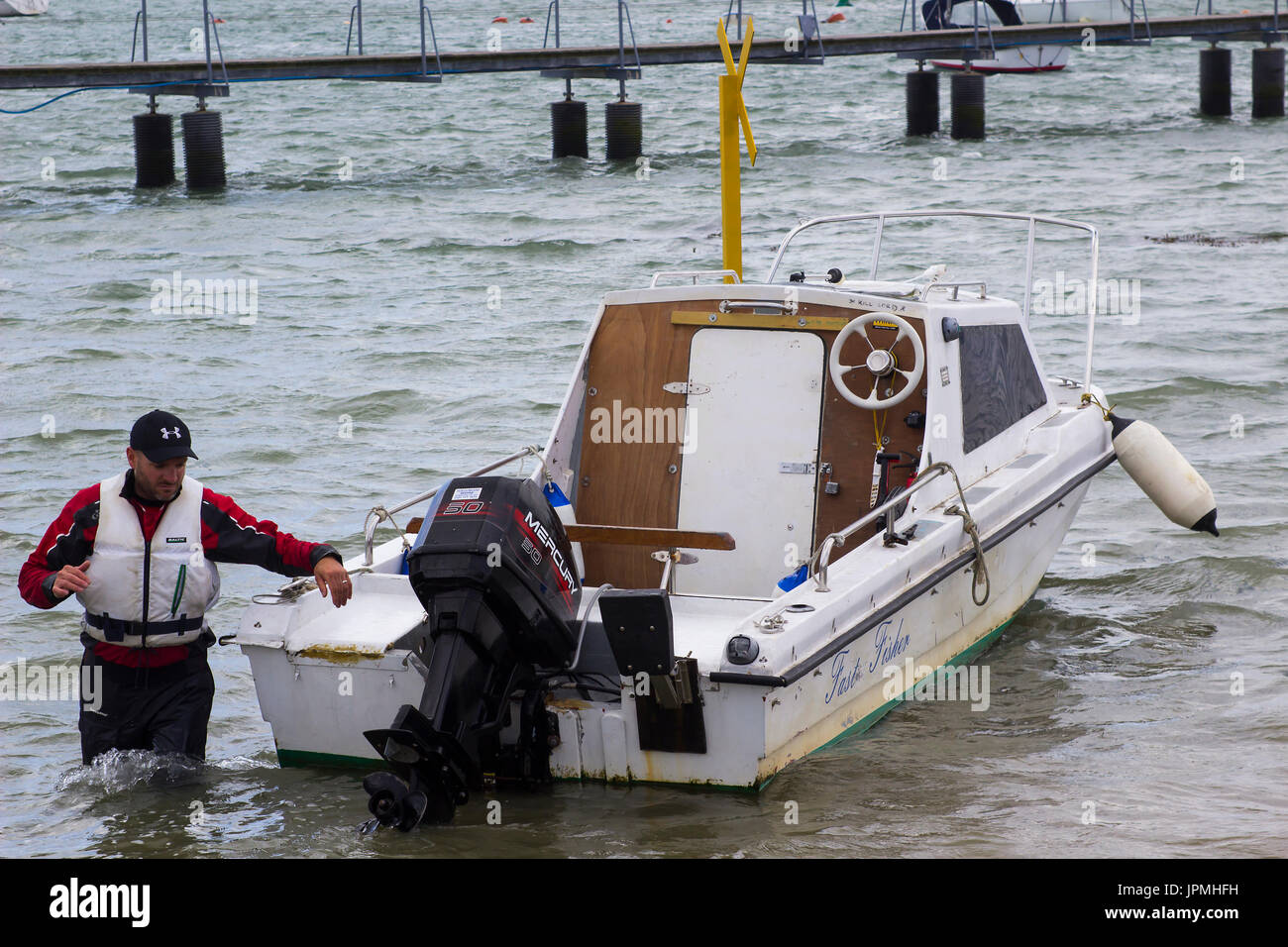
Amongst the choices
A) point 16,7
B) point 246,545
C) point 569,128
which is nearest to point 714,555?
point 246,545

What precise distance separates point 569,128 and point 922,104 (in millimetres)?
6101

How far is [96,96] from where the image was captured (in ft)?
126

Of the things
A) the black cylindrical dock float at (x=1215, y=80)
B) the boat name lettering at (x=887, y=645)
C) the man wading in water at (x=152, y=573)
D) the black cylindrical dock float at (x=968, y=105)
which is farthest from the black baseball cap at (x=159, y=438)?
the black cylindrical dock float at (x=1215, y=80)

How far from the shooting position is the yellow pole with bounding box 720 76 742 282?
7.68 m

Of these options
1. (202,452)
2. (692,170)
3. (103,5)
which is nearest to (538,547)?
(202,452)

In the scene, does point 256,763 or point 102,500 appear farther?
→ point 256,763

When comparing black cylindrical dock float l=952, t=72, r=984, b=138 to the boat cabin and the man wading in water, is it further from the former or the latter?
the man wading in water

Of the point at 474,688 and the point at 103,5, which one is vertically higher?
the point at 103,5

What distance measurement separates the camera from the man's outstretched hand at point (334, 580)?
18.3 feet

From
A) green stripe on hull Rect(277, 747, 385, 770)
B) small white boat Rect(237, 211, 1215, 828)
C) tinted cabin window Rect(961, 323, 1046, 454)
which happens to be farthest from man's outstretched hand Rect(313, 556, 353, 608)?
tinted cabin window Rect(961, 323, 1046, 454)

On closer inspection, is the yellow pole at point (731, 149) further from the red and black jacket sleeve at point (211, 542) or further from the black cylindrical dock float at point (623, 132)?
the black cylindrical dock float at point (623, 132)

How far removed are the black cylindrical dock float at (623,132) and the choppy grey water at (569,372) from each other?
1.47 feet

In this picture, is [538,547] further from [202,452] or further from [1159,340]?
[1159,340]
